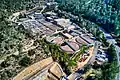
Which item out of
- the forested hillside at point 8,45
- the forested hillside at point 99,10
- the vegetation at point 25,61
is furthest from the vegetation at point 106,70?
the forested hillside at point 99,10

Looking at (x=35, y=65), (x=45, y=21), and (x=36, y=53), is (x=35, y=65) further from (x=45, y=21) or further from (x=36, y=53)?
(x=45, y=21)

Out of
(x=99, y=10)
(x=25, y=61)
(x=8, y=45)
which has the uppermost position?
(x=8, y=45)

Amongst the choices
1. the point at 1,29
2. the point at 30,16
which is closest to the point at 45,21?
the point at 30,16

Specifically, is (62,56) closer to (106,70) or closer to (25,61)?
(25,61)

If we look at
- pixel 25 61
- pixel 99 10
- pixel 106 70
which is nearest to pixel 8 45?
pixel 25 61

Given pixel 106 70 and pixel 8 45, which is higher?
pixel 8 45

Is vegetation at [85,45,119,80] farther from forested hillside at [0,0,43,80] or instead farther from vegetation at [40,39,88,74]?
forested hillside at [0,0,43,80]

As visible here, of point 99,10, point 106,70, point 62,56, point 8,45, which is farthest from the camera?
point 99,10

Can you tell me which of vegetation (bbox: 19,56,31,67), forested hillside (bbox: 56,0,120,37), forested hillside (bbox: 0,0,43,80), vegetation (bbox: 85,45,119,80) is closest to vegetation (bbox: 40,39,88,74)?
vegetation (bbox: 85,45,119,80)
